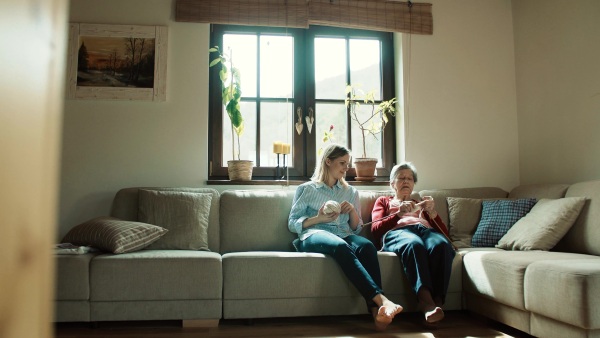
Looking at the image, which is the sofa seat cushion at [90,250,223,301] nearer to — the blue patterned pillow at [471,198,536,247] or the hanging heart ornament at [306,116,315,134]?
the hanging heart ornament at [306,116,315,134]

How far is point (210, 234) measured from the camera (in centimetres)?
325

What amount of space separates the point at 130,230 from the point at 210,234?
606 mm

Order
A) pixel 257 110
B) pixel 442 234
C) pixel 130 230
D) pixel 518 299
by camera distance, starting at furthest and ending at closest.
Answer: pixel 257 110 < pixel 442 234 < pixel 130 230 < pixel 518 299

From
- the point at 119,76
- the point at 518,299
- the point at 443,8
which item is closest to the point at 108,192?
the point at 119,76

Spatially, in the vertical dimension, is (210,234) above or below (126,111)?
below

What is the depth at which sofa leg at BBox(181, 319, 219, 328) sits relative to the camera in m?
2.61

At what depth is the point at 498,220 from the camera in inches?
126

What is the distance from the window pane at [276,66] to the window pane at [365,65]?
1.73 feet

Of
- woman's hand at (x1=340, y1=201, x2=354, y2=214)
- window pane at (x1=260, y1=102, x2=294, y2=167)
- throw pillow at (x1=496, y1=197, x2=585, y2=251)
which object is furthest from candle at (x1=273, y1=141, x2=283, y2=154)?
throw pillow at (x1=496, y1=197, x2=585, y2=251)

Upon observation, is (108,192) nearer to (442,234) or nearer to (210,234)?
(210,234)

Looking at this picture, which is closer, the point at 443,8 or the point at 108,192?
the point at 108,192

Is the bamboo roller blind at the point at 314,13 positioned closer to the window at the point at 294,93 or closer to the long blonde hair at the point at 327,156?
the window at the point at 294,93

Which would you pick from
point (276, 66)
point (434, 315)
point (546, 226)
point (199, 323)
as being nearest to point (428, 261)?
point (434, 315)

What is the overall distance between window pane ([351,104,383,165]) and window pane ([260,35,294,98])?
600mm
